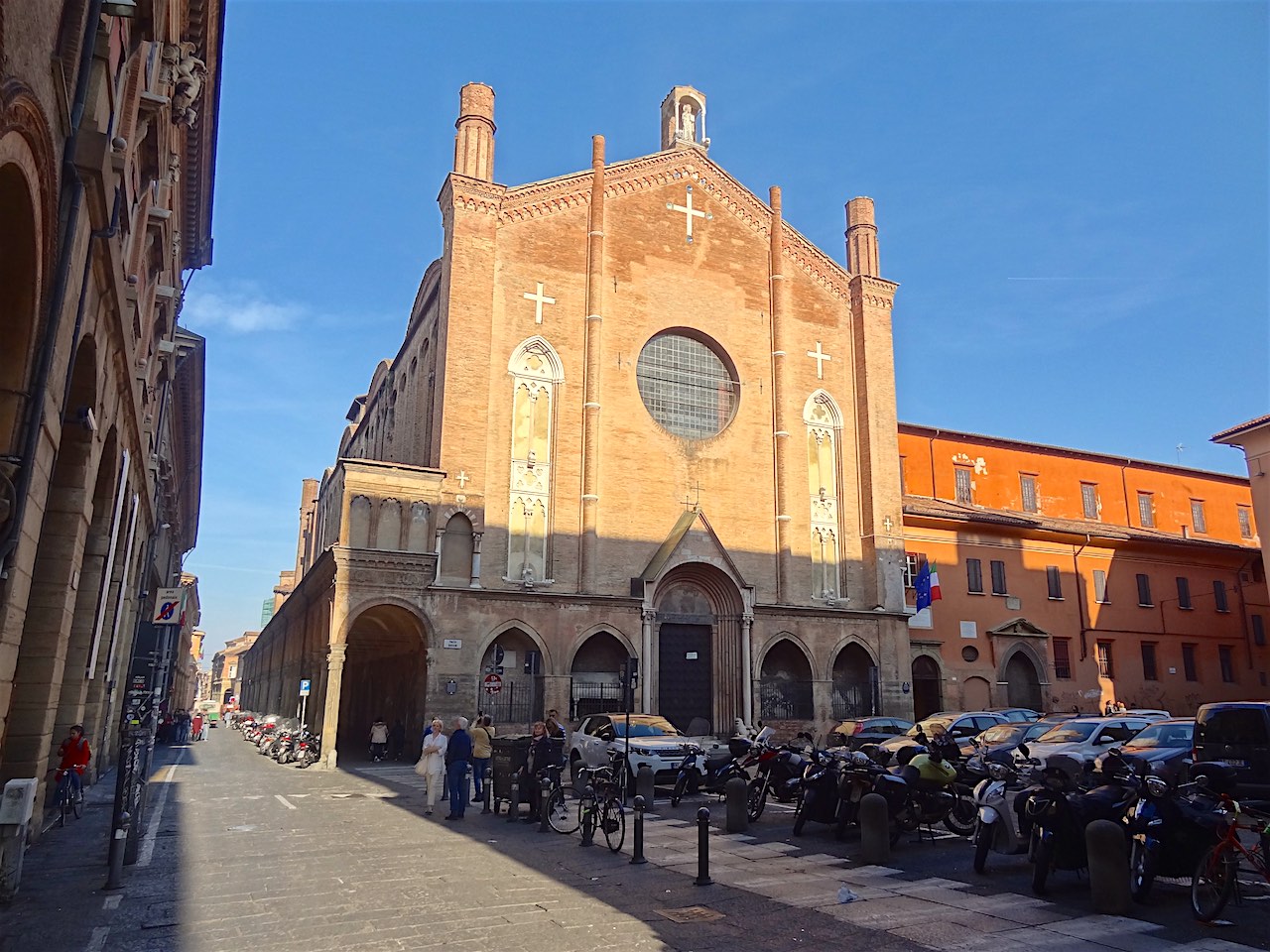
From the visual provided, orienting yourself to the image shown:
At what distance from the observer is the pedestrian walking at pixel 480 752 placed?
600 inches

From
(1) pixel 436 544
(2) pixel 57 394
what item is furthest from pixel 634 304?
(2) pixel 57 394

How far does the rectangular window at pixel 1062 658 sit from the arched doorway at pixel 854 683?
9.37m

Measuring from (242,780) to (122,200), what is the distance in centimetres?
1459

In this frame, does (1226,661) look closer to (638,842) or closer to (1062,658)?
(1062,658)

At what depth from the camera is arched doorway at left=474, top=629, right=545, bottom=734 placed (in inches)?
965

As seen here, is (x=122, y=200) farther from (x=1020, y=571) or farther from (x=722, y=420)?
(x=1020, y=571)

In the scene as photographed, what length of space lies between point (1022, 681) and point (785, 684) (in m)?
11.3

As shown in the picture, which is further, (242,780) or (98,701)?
(242,780)

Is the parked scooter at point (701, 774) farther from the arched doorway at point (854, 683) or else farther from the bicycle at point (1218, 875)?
the arched doorway at point (854, 683)

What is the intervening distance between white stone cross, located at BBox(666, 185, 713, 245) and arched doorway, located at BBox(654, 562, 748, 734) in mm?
11835

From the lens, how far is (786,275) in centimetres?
3189

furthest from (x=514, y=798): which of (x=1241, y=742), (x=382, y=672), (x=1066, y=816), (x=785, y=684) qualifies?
(x=382, y=672)

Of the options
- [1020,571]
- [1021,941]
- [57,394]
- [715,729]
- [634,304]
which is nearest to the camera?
[1021,941]

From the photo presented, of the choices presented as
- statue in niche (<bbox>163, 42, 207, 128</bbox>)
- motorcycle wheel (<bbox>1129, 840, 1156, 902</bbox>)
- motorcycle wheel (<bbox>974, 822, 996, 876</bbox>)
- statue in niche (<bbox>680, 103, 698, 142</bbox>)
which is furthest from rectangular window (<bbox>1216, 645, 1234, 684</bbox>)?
statue in niche (<bbox>163, 42, 207, 128</bbox>)
